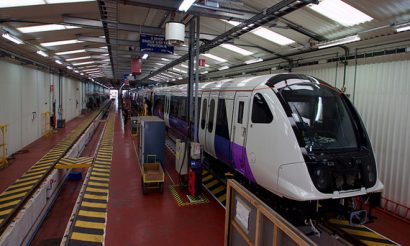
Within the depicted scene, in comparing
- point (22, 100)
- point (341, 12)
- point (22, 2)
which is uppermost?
point (341, 12)

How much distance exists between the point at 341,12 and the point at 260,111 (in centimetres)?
329

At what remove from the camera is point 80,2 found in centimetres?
652

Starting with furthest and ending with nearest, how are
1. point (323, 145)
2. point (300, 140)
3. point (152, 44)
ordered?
1. point (152, 44)
2. point (323, 145)
3. point (300, 140)

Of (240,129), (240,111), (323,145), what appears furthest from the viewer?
(240,111)

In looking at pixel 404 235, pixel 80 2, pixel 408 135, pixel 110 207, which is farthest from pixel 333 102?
pixel 80 2

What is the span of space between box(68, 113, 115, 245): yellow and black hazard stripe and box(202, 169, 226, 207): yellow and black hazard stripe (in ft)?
8.64

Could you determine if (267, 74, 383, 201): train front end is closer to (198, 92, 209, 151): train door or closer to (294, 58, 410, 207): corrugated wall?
(294, 58, 410, 207): corrugated wall

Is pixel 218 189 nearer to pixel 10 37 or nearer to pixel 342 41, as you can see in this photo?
pixel 342 41

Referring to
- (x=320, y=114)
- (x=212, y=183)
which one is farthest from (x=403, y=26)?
(x=212, y=183)

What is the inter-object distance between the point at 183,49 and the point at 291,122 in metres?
9.24

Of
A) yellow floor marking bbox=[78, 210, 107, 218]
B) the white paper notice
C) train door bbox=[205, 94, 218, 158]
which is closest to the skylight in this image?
train door bbox=[205, 94, 218, 158]

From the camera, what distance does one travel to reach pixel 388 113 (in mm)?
6430

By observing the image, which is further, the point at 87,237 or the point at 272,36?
the point at 272,36

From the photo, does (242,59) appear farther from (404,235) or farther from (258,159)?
(404,235)
